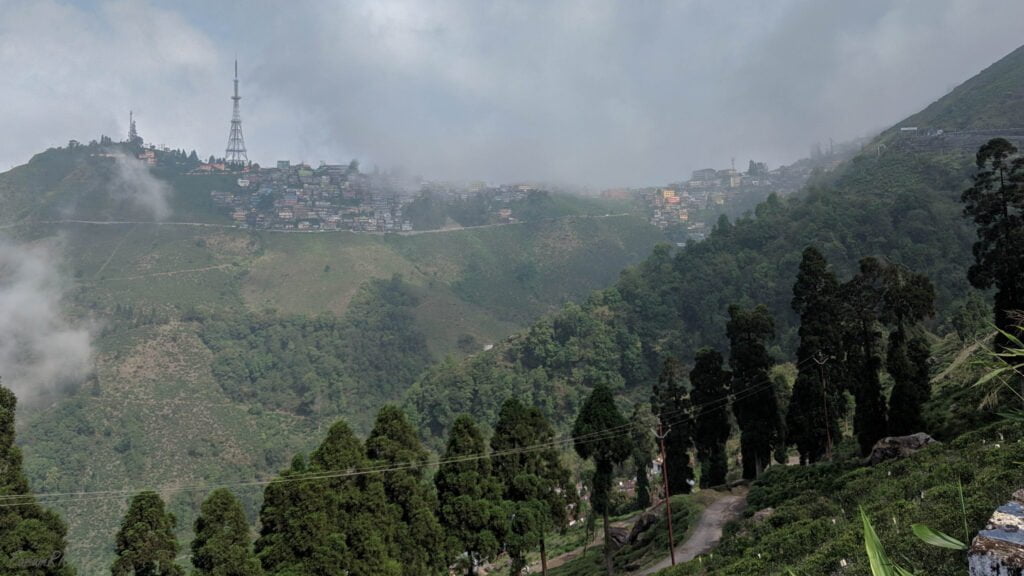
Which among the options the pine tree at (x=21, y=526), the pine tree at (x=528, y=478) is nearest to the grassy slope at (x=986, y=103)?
the pine tree at (x=528, y=478)

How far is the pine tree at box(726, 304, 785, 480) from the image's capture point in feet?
102

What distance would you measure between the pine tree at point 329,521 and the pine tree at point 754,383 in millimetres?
18409

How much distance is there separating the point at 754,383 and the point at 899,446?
9389 millimetres

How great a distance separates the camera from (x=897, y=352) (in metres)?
24.3

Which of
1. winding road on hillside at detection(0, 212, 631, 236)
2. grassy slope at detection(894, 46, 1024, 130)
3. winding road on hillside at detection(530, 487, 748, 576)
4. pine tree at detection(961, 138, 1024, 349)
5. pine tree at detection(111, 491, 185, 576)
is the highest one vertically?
winding road on hillside at detection(0, 212, 631, 236)

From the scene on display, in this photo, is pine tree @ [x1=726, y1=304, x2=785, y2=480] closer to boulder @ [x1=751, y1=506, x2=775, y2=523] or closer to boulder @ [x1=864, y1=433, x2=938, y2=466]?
boulder @ [x1=751, y1=506, x2=775, y2=523]

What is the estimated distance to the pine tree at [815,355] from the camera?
92.1 ft

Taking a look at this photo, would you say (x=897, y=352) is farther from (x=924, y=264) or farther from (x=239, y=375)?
(x=239, y=375)

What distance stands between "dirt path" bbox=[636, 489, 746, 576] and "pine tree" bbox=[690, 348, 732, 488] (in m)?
2.89

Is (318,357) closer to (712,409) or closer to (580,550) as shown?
(580,550)

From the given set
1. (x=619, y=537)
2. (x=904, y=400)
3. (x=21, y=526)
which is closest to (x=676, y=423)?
(x=619, y=537)

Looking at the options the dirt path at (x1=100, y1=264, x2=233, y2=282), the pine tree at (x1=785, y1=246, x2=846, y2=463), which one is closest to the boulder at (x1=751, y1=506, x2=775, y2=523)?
the pine tree at (x1=785, y1=246, x2=846, y2=463)

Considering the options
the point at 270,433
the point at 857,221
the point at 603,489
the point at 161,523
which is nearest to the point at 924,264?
the point at 857,221

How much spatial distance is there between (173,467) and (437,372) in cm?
3453
